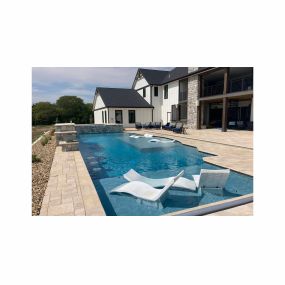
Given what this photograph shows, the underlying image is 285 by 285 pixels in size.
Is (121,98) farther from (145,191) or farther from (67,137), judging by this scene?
(145,191)

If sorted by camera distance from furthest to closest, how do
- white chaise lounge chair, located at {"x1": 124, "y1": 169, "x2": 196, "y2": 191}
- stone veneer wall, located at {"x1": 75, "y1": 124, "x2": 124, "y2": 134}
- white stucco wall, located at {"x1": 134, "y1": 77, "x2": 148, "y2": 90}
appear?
white stucco wall, located at {"x1": 134, "y1": 77, "x2": 148, "y2": 90} < stone veneer wall, located at {"x1": 75, "y1": 124, "x2": 124, "y2": 134} < white chaise lounge chair, located at {"x1": 124, "y1": 169, "x2": 196, "y2": 191}

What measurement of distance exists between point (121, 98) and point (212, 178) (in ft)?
75.5

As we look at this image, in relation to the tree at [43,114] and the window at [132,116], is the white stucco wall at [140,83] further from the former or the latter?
the tree at [43,114]

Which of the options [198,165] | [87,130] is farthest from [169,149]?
[87,130]

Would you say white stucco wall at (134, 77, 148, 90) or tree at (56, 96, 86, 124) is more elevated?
white stucco wall at (134, 77, 148, 90)

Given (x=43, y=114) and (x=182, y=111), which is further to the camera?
(x=43, y=114)

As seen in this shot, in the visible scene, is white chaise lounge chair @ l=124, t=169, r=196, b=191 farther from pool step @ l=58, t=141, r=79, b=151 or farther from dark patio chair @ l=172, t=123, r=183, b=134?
dark patio chair @ l=172, t=123, r=183, b=134

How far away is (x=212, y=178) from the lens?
5590mm

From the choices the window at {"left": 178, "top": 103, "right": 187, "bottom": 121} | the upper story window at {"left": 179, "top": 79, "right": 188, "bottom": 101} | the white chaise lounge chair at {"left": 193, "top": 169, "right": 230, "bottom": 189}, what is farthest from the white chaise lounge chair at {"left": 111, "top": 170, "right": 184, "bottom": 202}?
the upper story window at {"left": 179, "top": 79, "right": 188, "bottom": 101}

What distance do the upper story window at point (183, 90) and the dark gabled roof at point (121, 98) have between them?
4.90 m

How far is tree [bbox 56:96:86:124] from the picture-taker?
3469 centimetres

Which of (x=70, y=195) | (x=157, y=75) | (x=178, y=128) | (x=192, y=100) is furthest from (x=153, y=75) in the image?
(x=70, y=195)

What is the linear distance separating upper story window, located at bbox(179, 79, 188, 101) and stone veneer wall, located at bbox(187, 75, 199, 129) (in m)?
1.07

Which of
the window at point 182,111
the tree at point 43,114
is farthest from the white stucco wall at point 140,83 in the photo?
the tree at point 43,114
